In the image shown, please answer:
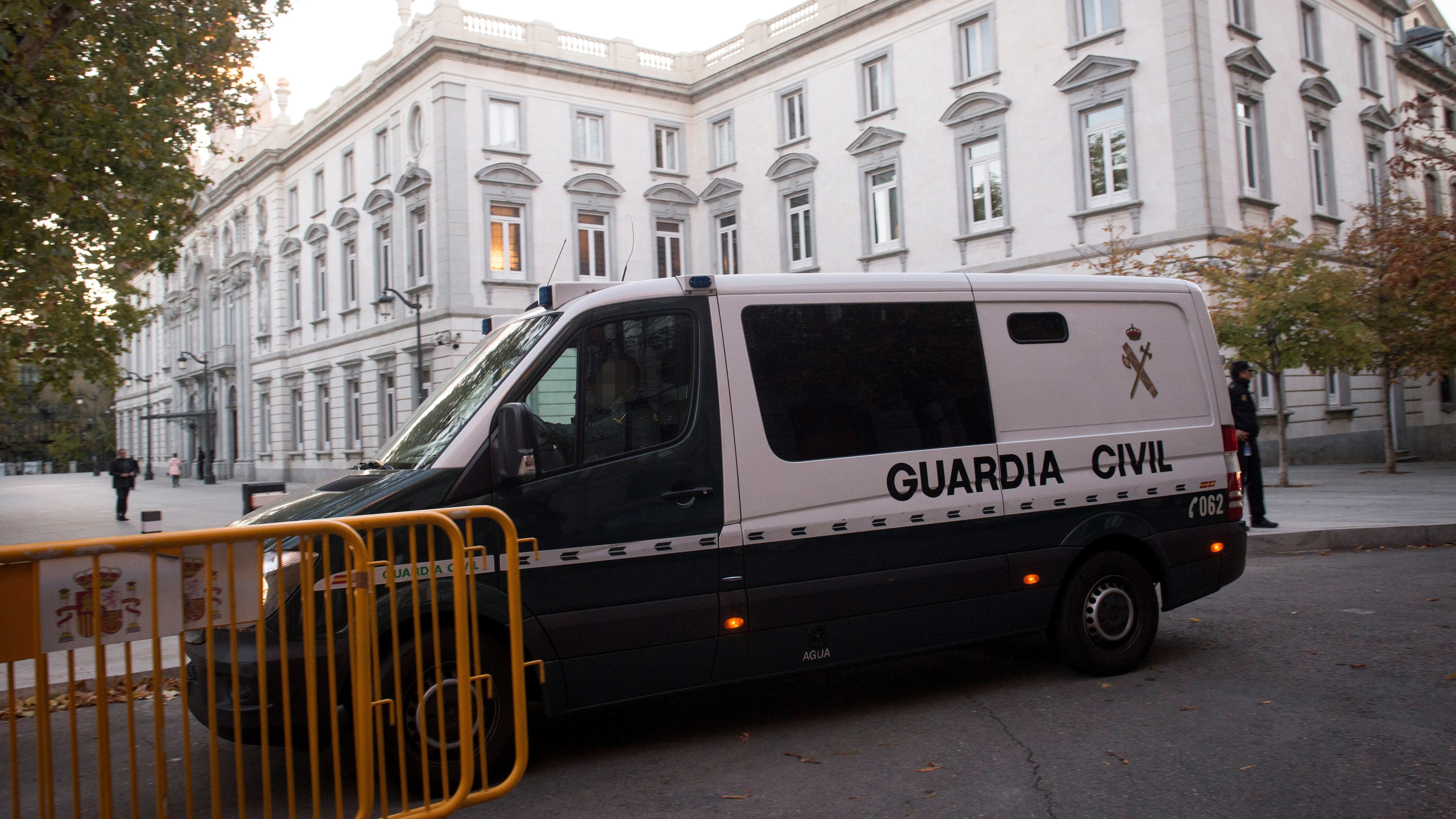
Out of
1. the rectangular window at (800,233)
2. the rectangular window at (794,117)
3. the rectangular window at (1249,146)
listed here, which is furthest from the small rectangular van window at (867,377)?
the rectangular window at (794,117)

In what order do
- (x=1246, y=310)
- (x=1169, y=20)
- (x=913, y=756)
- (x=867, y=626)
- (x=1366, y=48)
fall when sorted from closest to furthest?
(x=913, y=756) → (x=867, y=626) → (x=1246, y=310) → (x=1169, y=20) → (x=1366, y=48)

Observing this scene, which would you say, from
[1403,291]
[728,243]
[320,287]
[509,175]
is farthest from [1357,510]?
[320,287]

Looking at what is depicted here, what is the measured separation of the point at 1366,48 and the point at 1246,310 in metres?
14.9

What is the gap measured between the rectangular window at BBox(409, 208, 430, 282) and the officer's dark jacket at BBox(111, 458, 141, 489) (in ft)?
30.4

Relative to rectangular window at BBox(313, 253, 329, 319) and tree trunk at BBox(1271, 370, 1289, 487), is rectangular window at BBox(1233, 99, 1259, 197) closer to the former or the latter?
tree trunk at BBox(1271, 370, 1289, 487)

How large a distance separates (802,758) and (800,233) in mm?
25830

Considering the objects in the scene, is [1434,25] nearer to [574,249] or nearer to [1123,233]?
[1123,233]

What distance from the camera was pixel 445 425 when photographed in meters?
4.94

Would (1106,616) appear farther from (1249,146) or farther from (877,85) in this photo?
(877,85)

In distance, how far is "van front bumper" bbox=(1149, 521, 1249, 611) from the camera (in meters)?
6.25

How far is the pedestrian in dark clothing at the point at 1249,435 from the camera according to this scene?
1139 centimetres

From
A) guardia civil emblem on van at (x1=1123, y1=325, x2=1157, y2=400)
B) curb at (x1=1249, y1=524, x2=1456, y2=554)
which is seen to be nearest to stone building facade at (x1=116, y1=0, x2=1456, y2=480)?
curb at (x1=1249, y1=524, x2=1456, y2=554)

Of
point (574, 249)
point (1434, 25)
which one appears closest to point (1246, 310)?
point (574, 249)

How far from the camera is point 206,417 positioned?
4884 cm
